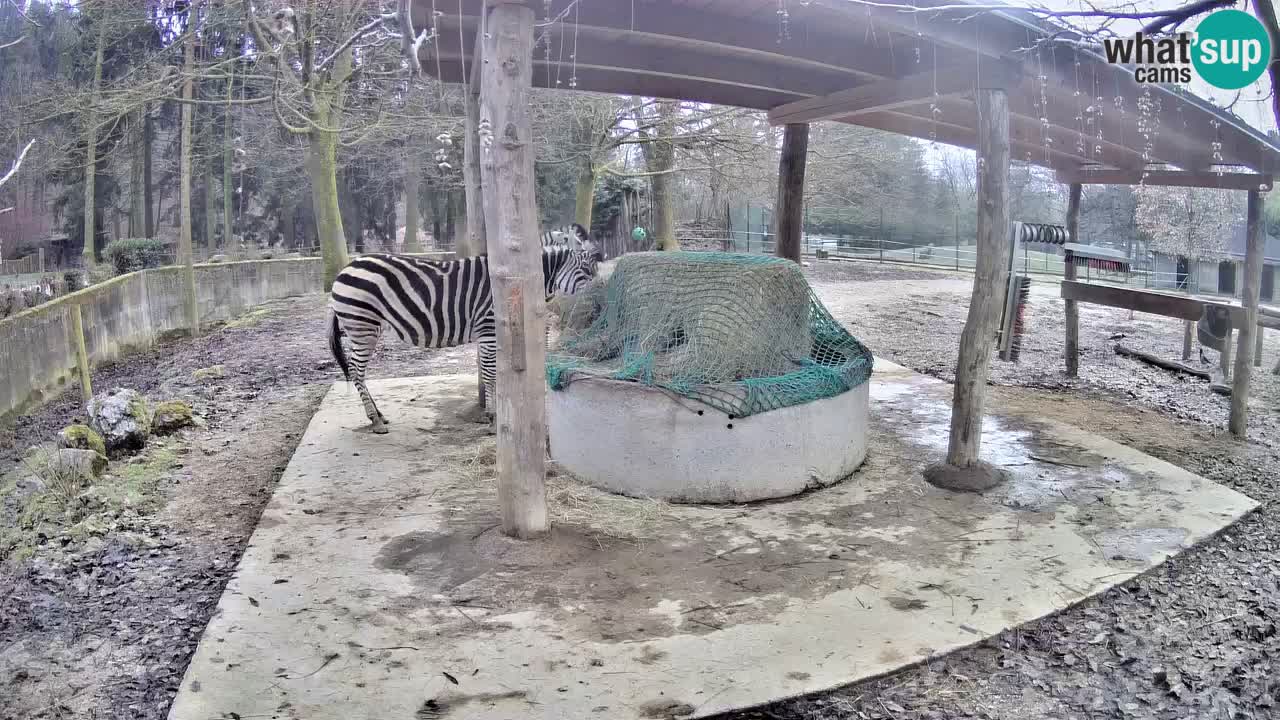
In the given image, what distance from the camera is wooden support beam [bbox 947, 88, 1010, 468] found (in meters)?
5.39

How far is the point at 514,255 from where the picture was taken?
4.18 meters

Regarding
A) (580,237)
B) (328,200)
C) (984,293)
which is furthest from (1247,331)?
(328,200)

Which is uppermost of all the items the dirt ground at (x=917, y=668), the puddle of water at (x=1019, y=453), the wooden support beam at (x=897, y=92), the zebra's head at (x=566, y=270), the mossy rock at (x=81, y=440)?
the wooden support beam at (x=897, y=92)

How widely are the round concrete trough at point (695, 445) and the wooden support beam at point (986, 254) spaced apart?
33.1 inches

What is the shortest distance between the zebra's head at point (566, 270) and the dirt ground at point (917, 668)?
263 cm

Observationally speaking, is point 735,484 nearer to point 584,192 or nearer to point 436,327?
point 436,327

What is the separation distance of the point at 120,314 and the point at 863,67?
9.93m

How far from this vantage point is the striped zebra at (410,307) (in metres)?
6.95

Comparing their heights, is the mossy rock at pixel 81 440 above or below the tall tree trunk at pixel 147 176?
below

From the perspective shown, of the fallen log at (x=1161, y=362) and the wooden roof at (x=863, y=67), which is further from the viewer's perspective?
the fallen log at (x=1161, y=362)

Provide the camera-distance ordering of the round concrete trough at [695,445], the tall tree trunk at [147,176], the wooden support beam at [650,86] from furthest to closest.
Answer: the tall tree trunk at [147,176] → the wooden support beam at [650,86] → the round concrete trough at [695,445]

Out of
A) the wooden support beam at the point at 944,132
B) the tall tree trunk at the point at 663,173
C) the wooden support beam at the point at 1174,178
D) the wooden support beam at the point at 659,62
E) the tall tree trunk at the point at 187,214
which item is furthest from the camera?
the tall tree trunk at the point at 663,173

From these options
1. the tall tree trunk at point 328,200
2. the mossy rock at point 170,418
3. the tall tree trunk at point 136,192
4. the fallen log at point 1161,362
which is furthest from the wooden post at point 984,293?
the tall tree trunk at point 136,192

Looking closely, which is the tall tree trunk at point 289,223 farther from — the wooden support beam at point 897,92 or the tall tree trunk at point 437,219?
the wooden support beam at point 897,92
